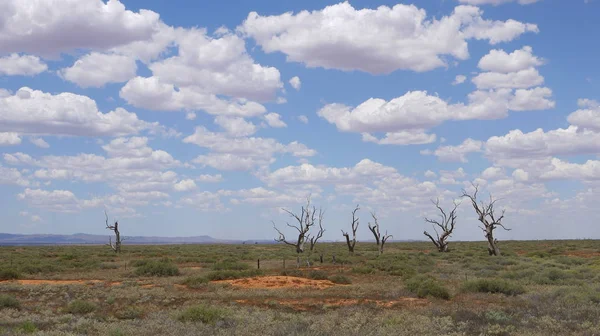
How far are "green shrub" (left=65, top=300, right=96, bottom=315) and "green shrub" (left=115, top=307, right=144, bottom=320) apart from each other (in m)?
1.28

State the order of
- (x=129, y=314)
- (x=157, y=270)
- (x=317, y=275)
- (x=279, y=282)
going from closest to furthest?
(x=129, y=314) → (x=279, y=282) → (x=317, y=275) → (x=157, y=270)

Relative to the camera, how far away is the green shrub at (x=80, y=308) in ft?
66.5

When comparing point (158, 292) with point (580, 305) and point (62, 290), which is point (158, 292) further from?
A: point (580, 305)

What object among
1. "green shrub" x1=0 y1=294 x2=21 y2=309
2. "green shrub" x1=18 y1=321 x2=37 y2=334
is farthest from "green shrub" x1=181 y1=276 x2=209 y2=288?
"green shrub" x1=18 y1=321 x2=37 y2=334

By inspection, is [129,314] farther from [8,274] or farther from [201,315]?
[8,274]

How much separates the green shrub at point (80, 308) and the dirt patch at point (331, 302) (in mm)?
6000

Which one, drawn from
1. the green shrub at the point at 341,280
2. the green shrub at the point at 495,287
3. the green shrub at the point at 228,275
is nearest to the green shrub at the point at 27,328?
the green shrub at the point at 228,275

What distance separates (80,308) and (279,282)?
12.9 metres

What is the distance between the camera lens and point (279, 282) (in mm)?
31156

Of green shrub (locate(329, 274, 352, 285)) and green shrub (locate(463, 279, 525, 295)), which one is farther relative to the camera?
green shrub (locate(329, 274, 352, 285))

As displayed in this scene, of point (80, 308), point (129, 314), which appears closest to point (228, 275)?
point (80, 308)

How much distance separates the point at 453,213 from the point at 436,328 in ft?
154

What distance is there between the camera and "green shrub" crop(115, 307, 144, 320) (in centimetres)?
1902

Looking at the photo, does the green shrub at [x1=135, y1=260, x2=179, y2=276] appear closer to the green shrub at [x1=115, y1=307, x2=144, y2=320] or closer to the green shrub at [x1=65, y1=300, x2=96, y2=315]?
the green shrub at [x1=65, y1=300, x2=96, y2=315]
